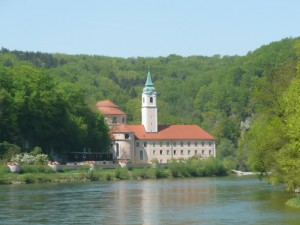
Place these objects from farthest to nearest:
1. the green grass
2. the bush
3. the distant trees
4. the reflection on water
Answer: the distant trees, the bush, the green grass, the reflection on water

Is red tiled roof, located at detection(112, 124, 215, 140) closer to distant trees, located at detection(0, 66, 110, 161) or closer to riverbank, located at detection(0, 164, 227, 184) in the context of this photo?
distant trees, located at detection(0, 66, 110, 161)

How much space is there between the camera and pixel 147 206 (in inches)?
2391

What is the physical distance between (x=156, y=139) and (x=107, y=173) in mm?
45264

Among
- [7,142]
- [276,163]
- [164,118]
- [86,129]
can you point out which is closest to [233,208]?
[276,163]

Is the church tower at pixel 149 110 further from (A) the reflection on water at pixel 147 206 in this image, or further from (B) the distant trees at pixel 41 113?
(A) the reflection on water at pixel 147 206

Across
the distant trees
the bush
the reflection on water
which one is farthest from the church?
the reflection on water

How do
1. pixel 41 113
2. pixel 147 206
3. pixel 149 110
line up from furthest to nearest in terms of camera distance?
pixel 149 110 → pixel 41 113 → pixel 147 206

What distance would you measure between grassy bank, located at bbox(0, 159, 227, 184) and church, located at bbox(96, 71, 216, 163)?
2739cm

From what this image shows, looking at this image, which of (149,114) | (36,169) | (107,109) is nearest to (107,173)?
(36,169)

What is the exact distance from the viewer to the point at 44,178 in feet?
329

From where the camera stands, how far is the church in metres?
155

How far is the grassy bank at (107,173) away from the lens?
3898 inches

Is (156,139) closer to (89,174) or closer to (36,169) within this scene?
(89,174)

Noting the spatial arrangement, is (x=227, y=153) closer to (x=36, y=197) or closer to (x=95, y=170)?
(x=95, y=170)
